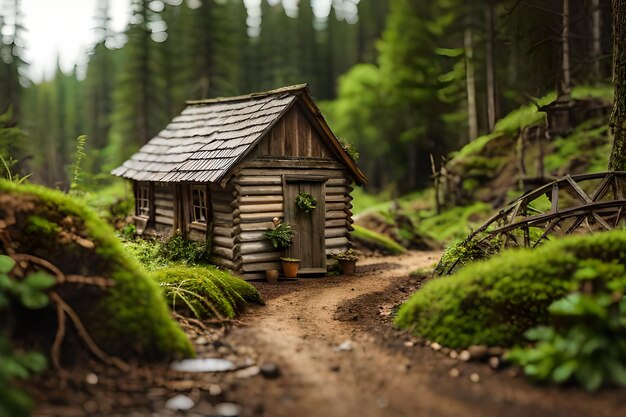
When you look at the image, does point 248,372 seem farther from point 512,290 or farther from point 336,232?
point 336,232

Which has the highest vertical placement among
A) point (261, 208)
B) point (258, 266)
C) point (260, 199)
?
point (260, 199)

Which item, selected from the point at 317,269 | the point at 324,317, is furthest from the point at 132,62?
the point at 324,317

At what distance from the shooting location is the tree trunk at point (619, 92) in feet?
30.6

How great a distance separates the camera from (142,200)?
61.1ft

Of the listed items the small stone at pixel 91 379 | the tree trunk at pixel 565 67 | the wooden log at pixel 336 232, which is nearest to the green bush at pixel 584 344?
the small stone at pixel 91 379

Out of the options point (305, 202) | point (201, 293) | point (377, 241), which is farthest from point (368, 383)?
point (377, 241)

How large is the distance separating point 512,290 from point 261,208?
26.3 ft

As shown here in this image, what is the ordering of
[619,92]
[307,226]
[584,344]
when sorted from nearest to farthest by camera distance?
[584,344]
[619,92]
[307,226]

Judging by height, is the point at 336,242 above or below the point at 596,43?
below

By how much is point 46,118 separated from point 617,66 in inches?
2410

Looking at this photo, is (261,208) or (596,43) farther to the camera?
(596,43)

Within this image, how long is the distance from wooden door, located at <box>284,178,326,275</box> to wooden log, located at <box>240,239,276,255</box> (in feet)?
1.82

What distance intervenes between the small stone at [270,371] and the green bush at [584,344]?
2.48 metres

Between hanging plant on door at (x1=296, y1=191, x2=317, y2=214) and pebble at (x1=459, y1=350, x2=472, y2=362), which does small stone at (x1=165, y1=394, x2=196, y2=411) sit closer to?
pebble at (x1=459, y1=350, x2=472, y2=362)
